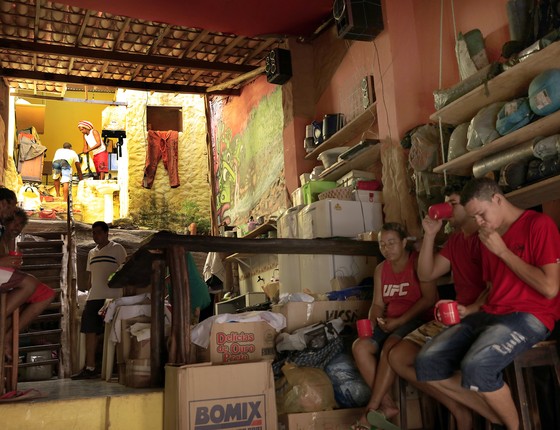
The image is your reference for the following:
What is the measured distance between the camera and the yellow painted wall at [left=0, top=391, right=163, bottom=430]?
122 inches

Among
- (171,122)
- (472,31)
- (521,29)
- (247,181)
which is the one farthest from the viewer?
(171,122)

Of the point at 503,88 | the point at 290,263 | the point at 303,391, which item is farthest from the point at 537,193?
the point at 290,263

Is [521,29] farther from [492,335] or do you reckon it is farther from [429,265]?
[492,335]

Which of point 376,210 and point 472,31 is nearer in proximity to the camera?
point 472,31

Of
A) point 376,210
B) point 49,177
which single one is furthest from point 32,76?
point 49,177

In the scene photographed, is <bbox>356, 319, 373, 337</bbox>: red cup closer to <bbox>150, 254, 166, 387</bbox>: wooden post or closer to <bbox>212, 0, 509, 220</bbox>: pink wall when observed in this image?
<bbox>150, 254, 166, 387</bbox>: wooden post

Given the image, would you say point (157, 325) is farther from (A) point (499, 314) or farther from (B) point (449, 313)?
(A) point (499, 314)

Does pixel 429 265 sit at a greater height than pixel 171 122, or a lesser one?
lesser

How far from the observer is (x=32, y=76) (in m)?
8.58

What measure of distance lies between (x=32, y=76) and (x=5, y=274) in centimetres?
588

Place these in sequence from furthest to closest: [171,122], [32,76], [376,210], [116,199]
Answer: [116,199] → [171,122] → [32,76] → [376,210]

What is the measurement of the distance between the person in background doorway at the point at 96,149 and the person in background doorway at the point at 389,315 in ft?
39.9

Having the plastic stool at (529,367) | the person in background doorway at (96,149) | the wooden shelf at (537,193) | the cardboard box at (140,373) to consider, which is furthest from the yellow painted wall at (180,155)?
the plastic stool at (529,367)

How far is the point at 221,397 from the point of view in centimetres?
318
